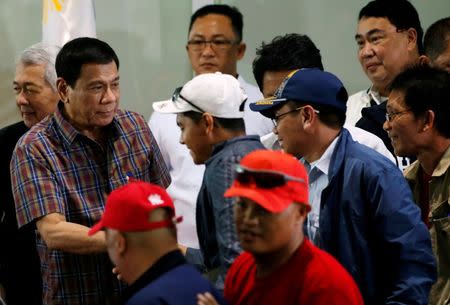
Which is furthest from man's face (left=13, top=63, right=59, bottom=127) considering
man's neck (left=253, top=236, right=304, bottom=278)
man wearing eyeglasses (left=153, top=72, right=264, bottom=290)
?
man's neck (left=253, top=236, right=304, bottom=278)

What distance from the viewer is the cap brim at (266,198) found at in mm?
2176

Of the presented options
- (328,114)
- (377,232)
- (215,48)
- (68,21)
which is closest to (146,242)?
(377,232)

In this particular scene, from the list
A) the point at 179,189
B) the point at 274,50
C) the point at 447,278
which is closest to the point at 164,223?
the point at 447,278

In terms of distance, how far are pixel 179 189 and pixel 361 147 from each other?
1.52 metres

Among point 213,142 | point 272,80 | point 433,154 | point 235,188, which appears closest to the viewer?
point 235,188

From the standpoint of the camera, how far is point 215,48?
453cm

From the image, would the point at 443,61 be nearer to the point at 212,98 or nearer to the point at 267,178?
the point at 212,98

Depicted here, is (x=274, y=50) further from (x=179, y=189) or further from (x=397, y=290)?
(x=397, y=290)

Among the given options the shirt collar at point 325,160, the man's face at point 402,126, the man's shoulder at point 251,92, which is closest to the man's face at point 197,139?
the shirt collar at point 325,160

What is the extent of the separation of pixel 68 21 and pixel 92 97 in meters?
1.35

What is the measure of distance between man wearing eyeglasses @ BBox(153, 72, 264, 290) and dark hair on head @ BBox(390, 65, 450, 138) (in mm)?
659

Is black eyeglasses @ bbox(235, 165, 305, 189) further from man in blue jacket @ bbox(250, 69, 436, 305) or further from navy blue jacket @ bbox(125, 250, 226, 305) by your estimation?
man in blue jacket @ bbox(250, 69, 436, 305)

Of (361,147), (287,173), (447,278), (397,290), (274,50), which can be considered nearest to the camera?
(287,173)

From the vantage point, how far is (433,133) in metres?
3.19
